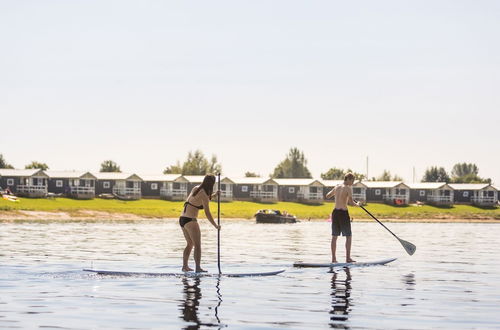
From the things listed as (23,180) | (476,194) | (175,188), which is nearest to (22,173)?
(23,180)

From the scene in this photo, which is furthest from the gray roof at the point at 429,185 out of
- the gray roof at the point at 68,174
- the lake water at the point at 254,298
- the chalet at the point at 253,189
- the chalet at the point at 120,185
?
the lake water at the point at 254,298

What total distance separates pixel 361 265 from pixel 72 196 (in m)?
95.5

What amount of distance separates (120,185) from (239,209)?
2322 cm

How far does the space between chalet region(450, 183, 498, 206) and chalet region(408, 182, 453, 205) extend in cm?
333

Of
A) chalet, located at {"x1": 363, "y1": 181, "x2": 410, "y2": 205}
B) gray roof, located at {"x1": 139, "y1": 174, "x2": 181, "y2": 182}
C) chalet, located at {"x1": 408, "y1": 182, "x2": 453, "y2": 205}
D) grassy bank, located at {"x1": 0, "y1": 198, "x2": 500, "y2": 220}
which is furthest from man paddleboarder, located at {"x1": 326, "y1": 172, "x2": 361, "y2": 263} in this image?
chalet, located at {"x1": 408, "y1": 182, "x2": 453, "y2": 205}

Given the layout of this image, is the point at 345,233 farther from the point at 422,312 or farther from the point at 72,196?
the point at 72,196

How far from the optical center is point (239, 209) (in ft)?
364

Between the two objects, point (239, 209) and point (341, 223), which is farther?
point (239, 209)

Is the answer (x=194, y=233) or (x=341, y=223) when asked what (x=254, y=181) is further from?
(x=194, y=233)

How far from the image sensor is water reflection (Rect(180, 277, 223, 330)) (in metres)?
11.9

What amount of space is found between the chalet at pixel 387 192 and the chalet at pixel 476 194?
9.85m

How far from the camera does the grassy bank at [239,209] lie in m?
93.4

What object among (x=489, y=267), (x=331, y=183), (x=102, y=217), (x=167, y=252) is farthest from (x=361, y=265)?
(x=331, y=183)

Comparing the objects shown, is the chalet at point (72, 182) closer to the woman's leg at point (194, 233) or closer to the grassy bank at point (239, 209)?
the grassy bank at point (239, 209)
